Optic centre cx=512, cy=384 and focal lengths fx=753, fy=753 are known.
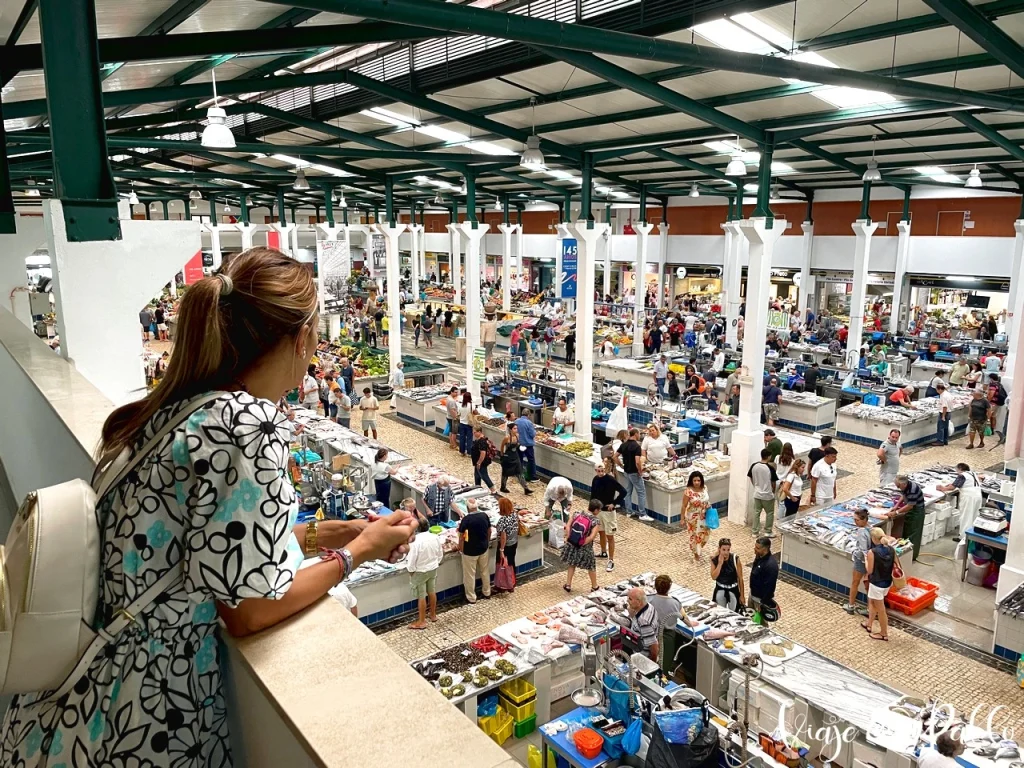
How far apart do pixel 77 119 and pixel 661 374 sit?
52.9 ft

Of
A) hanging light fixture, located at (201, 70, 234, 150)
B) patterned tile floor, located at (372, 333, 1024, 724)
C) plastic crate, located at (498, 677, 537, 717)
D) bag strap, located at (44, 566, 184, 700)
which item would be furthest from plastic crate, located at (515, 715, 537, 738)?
hanging light fixture, located at (201, 70, 234, 150)

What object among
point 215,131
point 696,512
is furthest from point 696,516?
point 215,131

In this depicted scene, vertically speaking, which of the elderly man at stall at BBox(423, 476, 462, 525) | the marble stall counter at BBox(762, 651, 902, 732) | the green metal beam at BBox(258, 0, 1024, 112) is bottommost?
the marble stall counter at BBox(762, 651, 902, 732)

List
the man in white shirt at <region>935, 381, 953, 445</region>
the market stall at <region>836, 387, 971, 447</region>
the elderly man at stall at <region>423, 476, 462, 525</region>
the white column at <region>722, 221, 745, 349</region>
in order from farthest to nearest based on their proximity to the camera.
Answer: the white column at <region>722, 221, 745, 349</region> → the man in white shirt at <region>935, 381, 953, 445</region> → the market stall at <region>836, 387, 971, 447</region> → the elderly man at stall at <region>423, 476, 462, 525</region>

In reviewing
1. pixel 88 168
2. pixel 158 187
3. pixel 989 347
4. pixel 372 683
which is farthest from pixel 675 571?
pixel 158 187

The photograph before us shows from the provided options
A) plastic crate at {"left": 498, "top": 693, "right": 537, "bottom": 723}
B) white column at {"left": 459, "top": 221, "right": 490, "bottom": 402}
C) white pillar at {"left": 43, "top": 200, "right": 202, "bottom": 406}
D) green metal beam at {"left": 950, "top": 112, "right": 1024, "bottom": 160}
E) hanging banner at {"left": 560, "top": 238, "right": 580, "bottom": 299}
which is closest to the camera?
white pillar at {"left": 43, "top": 200, "right": 202, "bottom": 406}

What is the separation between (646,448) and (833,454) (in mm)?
2808

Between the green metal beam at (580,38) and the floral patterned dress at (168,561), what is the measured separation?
386 cm

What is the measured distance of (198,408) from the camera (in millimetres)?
1315

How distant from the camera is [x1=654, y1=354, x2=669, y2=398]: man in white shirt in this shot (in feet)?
A: 60.4

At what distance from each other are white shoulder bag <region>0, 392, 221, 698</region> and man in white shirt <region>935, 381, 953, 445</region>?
1708 cm

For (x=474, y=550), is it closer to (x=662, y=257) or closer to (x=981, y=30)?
(x=981, y=30)

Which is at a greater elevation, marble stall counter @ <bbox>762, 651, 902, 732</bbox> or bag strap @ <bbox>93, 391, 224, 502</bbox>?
bag strap @ <bbox>93, 391, 224, 502</bbox>

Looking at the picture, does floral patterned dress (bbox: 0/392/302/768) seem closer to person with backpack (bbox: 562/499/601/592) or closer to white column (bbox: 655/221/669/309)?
person with backpack (bbox: 562/499/601/592)
